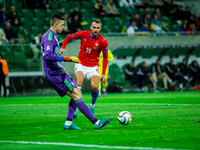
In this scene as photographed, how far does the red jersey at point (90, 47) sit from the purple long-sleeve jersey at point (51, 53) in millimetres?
2806

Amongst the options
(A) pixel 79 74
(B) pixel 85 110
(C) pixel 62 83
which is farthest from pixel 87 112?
(A) pixel 79 74

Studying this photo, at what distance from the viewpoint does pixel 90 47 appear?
10758mm

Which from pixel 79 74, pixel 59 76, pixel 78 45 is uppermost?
pixel 59 76

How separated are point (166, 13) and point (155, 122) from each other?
2165cm

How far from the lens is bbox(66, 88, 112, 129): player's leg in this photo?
7715 millimetres

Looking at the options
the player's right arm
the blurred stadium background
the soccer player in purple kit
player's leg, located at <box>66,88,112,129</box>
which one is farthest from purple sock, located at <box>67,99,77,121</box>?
the blurred stadium background

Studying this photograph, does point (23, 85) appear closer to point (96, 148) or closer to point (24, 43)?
point (24, 43)

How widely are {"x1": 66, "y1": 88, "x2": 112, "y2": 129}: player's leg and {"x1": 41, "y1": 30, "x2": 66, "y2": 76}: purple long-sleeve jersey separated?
47 centimetres

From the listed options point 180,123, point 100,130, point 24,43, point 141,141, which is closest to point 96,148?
point 141,141

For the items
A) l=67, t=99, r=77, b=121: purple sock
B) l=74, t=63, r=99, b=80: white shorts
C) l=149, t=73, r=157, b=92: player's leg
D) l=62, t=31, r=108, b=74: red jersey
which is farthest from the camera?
l=149, t=73, r=157, b=92: player's leg

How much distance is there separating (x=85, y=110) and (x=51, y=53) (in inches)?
47.5

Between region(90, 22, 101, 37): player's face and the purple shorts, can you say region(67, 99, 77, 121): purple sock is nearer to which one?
the purple shorts

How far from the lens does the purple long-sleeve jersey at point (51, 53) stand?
7.55 meters

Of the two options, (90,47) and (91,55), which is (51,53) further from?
(91,55)
